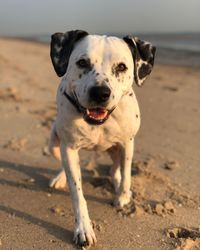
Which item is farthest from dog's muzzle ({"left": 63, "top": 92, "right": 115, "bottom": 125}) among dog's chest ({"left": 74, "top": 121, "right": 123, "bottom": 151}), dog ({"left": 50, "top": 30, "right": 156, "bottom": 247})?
dog's chest ({"left": 74, "top": 121, "right": 123, "bottom": 151})

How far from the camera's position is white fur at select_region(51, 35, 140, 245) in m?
3.61

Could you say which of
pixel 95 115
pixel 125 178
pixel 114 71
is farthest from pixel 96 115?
pixel 125 178

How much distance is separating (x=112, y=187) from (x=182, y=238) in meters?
1.20

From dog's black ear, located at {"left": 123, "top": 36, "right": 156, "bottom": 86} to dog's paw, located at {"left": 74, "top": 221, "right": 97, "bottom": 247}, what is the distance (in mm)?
1286

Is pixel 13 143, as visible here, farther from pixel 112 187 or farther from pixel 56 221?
pixel 56 221

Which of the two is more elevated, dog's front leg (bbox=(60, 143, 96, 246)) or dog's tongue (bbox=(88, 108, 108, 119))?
dog's tongue (bbox=(88, 108, 108, 119))

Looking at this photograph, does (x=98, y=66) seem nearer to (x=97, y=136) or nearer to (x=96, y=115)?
(x=96, y=115)

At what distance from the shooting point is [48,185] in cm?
473

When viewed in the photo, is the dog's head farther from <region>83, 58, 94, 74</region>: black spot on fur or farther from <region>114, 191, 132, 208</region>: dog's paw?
<region>114, 191, 132, 208</region>: dog's paw

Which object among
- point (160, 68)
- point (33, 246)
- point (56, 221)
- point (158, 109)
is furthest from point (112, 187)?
point (160, 68)

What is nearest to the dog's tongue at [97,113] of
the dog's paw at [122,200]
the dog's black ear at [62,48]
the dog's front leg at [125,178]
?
the dog's black ear at [62,48]

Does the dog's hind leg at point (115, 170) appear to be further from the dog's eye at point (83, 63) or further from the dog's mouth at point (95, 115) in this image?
the dog's eye at point (83, 63)

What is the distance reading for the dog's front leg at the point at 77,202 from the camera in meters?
3.64

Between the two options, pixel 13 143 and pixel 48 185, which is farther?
pixel 13 143
